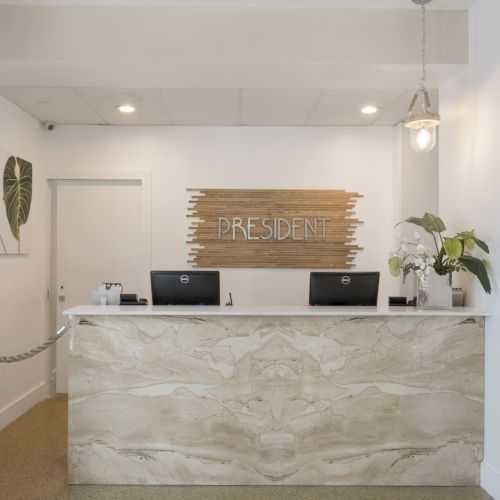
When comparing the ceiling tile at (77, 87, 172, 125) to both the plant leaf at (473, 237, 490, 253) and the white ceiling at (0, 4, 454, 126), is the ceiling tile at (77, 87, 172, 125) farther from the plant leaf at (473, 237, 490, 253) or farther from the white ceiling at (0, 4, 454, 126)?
the plant leaf at (473, 237, 490, 253)

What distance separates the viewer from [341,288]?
3.60 m

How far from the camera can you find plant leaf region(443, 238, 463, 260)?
10.3ft

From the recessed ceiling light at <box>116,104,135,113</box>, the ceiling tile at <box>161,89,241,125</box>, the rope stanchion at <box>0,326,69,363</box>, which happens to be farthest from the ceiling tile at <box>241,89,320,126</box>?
the rope stanchion at <box>0,326,69,363</box>

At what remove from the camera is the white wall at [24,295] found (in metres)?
4.38

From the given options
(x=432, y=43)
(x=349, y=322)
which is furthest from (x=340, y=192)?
(x=349, y=322)

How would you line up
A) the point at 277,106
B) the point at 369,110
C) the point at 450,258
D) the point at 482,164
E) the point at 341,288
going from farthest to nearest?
the point at 369,110
the point at 277,106
the point at 341,288
the point at 482,164
the point at 450,258

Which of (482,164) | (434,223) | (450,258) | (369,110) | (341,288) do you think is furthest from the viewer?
(369,110)

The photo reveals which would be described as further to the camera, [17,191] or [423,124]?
[17,191]

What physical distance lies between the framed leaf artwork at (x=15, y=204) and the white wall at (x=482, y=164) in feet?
11.7

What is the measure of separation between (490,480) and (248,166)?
3.52 meters

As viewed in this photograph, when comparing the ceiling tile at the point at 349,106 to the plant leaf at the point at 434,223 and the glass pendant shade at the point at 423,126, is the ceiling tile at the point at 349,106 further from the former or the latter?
the plant leaf at the point at 434,223

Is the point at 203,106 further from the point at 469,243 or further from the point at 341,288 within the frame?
the point at 469,243

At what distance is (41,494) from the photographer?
3.04 metres

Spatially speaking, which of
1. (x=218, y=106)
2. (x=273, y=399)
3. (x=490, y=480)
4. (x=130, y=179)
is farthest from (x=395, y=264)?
(x=130, y=179)
